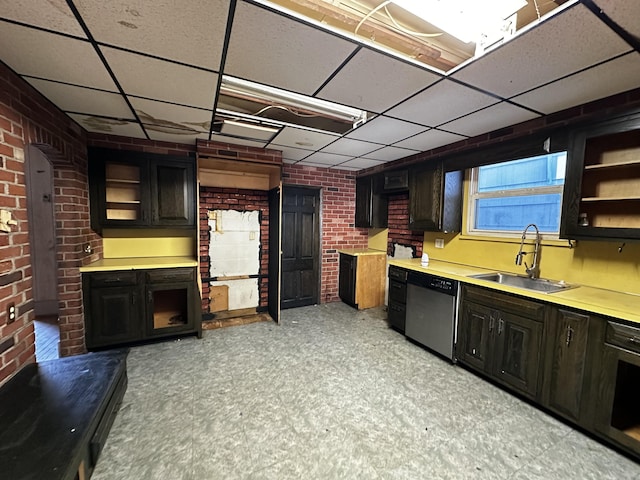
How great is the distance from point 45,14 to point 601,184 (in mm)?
3726

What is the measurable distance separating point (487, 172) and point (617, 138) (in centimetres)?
→ 117

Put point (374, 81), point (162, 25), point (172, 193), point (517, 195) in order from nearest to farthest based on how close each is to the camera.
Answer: point (162, 25), point (374, 81), point (517, 195), point (172, 193)

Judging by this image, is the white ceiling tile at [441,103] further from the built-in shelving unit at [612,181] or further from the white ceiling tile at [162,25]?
the white ceiling tile at [162,25]

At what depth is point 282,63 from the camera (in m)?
1.63

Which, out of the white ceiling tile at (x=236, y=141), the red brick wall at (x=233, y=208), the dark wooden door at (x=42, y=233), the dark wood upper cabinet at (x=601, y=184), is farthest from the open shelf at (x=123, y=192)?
the dark wood upper cabinet at (x=601, y=184)

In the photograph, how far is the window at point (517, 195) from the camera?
261cm

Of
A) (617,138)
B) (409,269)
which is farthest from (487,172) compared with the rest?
(409,269)

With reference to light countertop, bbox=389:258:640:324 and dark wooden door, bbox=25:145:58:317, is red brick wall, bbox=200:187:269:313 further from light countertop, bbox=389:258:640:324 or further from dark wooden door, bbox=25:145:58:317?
light countertop, bbox=389:258:640:324

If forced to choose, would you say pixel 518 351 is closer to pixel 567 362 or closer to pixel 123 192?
pixel 567 362

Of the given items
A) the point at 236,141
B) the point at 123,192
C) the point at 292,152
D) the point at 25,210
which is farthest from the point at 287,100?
the point at 123,192

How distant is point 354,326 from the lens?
3.83m

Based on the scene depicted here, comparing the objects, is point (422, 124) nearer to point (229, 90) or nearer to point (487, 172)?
point (487, 172)

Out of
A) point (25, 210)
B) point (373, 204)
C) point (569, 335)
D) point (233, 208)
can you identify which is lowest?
point (569, 335)

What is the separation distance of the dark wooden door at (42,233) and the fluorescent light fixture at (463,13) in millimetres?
5201
